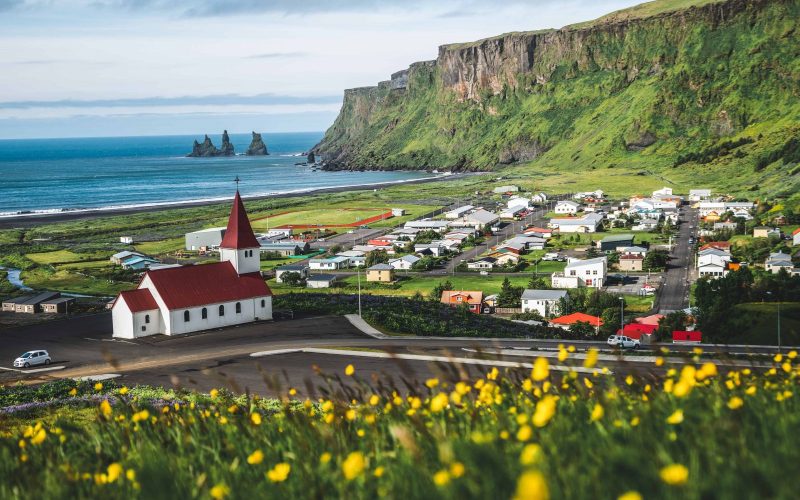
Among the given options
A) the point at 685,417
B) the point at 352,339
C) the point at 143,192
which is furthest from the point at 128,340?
the point at 143,192

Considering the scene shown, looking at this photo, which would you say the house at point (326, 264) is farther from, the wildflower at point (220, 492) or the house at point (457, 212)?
the wildflower at point (220, 492)

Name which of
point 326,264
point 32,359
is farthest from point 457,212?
point 32,359

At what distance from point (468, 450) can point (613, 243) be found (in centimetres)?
8487

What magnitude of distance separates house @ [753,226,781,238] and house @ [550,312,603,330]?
135 feet

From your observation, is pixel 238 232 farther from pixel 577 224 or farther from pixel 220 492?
pixel 577 224

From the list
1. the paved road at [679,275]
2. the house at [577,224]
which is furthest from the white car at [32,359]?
the house at [577,224]

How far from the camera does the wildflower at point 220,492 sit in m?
4.72

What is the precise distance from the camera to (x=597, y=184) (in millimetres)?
160125

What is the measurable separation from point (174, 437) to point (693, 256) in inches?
3149

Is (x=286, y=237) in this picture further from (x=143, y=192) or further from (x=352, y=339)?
(x=143, y=192)

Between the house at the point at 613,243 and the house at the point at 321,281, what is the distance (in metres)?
30.1

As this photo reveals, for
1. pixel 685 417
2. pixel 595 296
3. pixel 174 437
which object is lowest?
pixel 595 296

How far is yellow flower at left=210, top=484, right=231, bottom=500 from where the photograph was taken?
4.72 m

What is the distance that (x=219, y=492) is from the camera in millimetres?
4734
